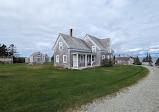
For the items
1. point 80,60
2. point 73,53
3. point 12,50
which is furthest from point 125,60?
point 12,50

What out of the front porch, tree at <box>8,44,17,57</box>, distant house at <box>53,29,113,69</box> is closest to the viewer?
distant house at <box>53,29,113,69</box>

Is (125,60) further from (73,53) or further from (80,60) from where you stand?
(73,53)

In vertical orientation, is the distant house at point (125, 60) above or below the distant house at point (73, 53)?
below

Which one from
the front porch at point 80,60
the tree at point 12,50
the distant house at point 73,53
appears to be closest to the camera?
the distant house at point 73,53

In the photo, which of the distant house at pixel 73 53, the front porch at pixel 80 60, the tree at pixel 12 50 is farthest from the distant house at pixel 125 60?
the tree at pixel 12 50

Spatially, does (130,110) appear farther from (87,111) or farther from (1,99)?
(1,99)

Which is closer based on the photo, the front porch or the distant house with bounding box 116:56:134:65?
the front porch

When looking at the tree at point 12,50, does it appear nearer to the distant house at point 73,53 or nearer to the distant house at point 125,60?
the distant house at point 73,53

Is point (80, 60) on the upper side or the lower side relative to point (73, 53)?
lower

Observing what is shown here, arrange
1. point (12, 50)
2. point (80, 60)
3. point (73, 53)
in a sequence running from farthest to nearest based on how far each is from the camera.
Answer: point (12, 50) < point (80, 60) < point (73, 53)

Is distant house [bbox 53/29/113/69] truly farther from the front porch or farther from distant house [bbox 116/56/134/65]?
distant house [bbox 116/56/134/65]

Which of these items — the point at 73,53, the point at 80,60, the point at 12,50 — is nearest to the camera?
the point at 73,53

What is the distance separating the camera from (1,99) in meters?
4.29

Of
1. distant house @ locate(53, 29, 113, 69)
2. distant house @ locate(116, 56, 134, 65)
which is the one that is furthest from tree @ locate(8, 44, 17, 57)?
distant house @ locate(116, 56, 134, 65)
